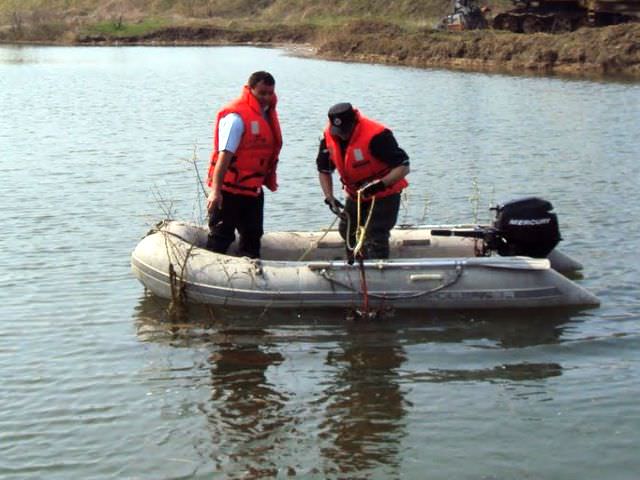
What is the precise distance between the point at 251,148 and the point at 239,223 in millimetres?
661

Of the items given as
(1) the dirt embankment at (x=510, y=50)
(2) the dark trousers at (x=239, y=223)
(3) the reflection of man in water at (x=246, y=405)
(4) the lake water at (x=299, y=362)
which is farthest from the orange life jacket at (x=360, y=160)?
(1) the dirt embankment at (x=510, y=50)

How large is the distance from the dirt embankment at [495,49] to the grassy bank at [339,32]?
0.03 metres

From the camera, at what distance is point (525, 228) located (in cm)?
821

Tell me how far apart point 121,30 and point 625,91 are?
132 feet

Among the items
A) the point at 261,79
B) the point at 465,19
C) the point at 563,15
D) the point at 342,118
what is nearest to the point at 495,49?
the point at 563,15

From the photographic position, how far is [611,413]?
633cm

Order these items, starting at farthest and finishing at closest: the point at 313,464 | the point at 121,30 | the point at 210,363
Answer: the point at 121,30, the point at 210,363, the point at 313,464

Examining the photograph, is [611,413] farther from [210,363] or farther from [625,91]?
[625,91]

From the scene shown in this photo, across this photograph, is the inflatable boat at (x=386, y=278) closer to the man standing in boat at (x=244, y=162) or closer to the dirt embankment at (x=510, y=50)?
the man standing in boat at (x=244, y=162)

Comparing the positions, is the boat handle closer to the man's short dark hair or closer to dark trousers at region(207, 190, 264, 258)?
dark trousers at region(207, 190, 264, 258)

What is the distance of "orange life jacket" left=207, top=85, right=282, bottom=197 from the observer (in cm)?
788

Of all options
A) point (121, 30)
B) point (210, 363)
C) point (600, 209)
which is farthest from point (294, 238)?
point (121, 30)

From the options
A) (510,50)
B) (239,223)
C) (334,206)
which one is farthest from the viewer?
(510,50)

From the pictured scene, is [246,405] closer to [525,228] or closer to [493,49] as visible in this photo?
[525,228]
